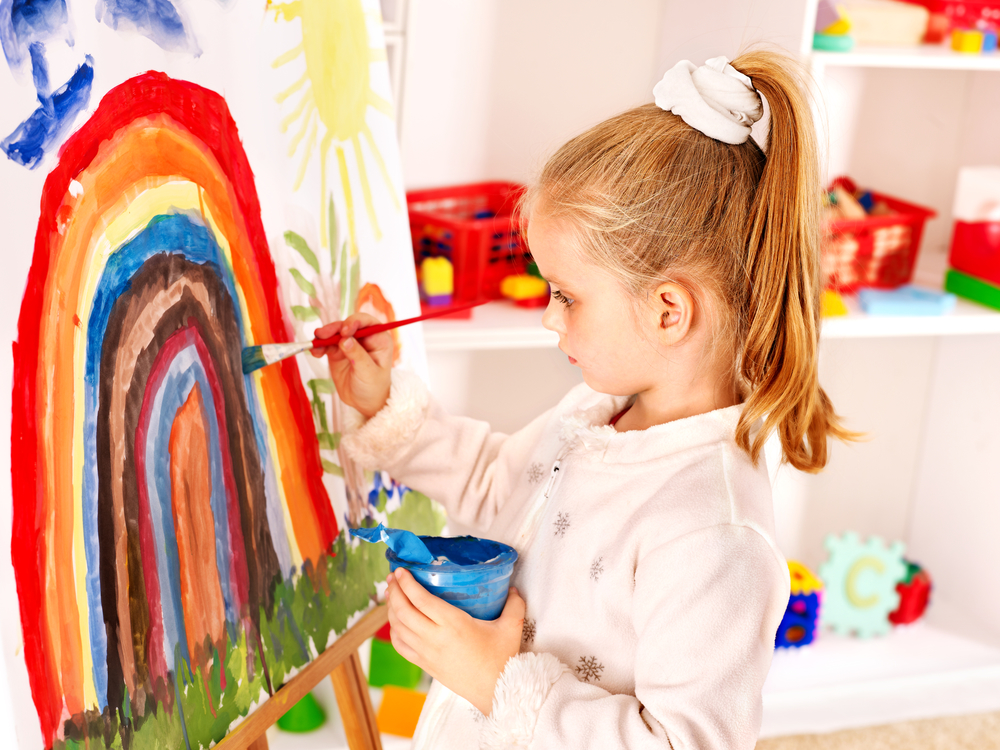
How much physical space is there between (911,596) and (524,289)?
3.54 ft

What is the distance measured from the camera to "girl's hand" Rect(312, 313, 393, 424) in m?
0.99

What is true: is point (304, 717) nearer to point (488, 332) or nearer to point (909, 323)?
point (488, 332)

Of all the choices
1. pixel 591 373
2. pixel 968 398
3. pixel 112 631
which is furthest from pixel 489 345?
pixel 968 398

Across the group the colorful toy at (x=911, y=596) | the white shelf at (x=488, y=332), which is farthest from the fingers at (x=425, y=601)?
the colorful toy at (x=911, y=596)

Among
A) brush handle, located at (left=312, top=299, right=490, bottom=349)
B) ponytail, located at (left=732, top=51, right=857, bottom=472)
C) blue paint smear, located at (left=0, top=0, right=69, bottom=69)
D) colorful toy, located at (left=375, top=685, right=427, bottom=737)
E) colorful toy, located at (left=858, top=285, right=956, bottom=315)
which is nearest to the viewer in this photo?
blue paint smear, located at (left=0, top=0, right=69, bottom=69)

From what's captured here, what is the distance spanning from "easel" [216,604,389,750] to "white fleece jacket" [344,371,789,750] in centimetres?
10

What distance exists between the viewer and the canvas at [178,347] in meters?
0.63

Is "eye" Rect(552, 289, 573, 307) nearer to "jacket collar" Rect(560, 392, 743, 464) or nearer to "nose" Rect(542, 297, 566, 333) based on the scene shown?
"nose" Rect(542, 297, 566, 333)

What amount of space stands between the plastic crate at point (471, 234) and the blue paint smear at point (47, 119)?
896 millimetres

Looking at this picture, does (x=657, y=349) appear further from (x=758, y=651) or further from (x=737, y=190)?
(x=758, y=651)

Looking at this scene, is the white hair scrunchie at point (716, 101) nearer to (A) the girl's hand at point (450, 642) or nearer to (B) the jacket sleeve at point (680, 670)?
(B) the jacket sleeve at point (680, 670)

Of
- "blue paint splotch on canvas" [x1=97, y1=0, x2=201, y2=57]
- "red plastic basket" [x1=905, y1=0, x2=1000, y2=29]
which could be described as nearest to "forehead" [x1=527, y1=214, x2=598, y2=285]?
"blue paint splotch on canvas" [x1=97, y1=0, x2=201, y2=57]

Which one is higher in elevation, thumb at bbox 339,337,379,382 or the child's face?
the child's face

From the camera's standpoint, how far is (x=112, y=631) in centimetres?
69
